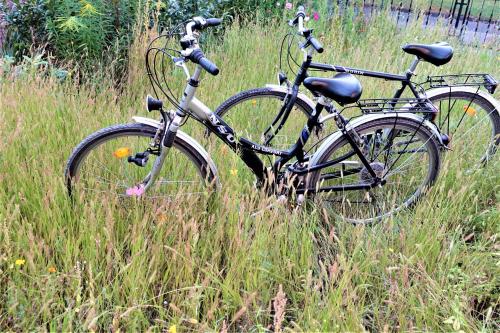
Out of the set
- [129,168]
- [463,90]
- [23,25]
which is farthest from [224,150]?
[23,25]

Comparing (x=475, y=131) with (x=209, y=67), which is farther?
(x=475, y=131)

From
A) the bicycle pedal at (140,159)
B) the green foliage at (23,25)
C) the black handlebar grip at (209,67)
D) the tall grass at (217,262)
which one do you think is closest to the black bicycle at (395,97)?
the tall grass at (217,262)

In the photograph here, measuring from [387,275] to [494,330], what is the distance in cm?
53

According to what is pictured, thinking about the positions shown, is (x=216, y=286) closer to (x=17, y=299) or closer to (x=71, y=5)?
(x=17, y=299)

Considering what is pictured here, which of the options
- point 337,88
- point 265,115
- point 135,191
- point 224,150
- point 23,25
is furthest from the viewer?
point 23,25

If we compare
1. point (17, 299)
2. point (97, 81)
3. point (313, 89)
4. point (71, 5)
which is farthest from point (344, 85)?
point (71, 5)

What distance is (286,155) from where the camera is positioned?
256 cm

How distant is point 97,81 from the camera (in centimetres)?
367

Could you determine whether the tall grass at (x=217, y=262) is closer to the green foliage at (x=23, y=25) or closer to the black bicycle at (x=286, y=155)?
the black bicycle at (x=286, y=155)

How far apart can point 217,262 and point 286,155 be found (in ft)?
2.66

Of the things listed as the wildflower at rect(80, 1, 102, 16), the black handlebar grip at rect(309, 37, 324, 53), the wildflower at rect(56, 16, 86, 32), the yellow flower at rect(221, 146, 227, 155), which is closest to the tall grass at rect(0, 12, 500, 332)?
the yellow flower at rect(221, 146, 227, 155)

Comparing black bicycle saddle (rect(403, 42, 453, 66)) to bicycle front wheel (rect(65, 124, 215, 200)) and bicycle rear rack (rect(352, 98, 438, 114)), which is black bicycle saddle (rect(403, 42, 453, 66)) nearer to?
bicycle rear rack (rect(352, 98, 438, 114))

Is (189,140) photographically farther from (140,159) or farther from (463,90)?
(463,90)

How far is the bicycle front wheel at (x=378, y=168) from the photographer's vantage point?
2531mm
